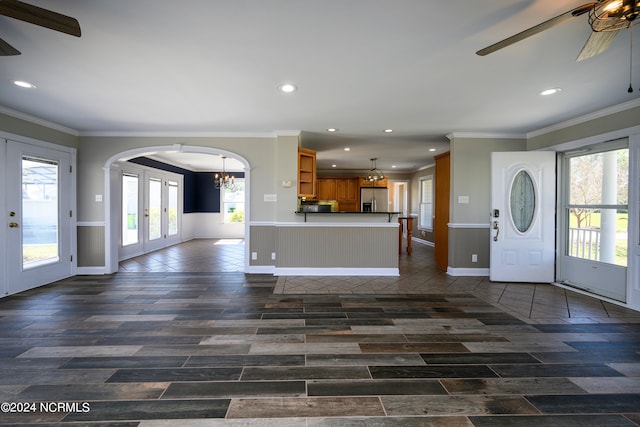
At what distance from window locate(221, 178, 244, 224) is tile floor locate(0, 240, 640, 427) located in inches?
252

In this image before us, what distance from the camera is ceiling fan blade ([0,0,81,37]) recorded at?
157 centimetres

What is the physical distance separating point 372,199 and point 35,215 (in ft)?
27.2

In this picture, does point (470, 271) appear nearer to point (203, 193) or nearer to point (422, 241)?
point (422, 241)

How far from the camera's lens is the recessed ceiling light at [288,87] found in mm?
3078

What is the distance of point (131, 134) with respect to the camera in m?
5.05

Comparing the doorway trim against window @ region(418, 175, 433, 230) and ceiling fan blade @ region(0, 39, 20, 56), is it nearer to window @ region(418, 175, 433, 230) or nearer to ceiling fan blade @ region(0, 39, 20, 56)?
ceiling fan blade @ region(0, 39, 20, 56)

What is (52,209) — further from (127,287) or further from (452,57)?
(452,57)

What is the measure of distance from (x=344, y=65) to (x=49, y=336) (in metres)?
3.52

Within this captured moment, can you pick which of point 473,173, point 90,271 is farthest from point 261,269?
point 473,173

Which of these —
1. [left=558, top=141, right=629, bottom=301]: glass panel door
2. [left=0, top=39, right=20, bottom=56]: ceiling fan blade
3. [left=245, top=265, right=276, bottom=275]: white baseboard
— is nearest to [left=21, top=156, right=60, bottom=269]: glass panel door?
[left=0, top=39, right=20, bottom=56]: ceiling fan blade

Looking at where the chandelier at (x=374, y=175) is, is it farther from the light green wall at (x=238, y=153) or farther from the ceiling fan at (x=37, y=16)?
the ceiling fan at (x=37, y=16)

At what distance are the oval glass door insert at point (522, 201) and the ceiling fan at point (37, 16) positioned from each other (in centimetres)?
531

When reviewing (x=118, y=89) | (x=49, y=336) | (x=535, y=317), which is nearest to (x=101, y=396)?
(x=49, y=336)

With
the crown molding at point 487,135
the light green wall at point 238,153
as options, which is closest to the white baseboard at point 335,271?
the light green wall at point 238,153
